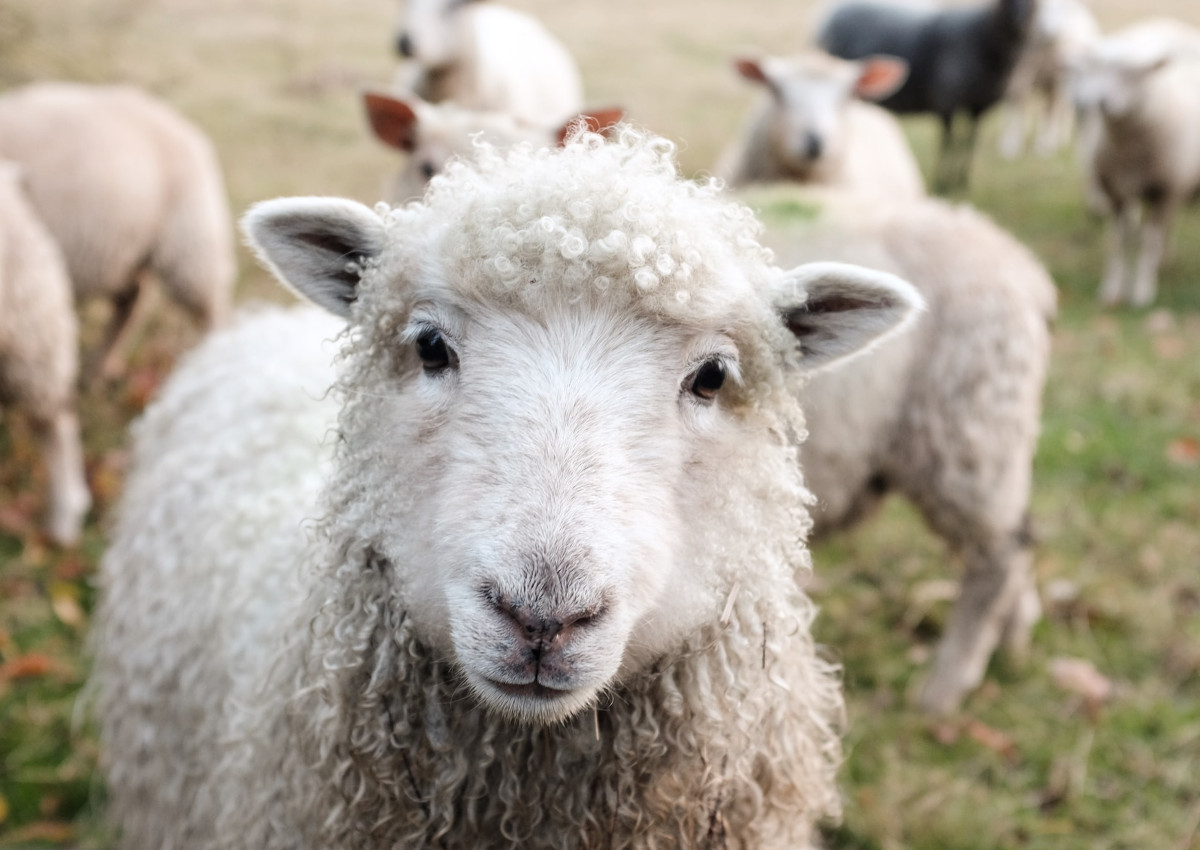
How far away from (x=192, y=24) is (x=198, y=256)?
8.15 m

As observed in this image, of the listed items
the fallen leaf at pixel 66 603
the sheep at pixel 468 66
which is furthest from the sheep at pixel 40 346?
the sheep at pixel 468 66

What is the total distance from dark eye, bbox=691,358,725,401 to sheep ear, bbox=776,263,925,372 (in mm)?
204

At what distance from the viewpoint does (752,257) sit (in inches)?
71.4

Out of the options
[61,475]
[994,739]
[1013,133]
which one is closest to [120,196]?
[61,475]

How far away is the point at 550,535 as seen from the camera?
139 cm

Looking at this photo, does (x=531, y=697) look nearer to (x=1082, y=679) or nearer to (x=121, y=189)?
A: (x=1082, y=679)

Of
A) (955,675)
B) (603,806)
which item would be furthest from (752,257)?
(955,675)

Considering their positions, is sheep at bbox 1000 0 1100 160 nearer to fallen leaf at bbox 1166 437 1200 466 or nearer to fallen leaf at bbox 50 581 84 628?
fallen leaf at bbox 1166 437 1200 466

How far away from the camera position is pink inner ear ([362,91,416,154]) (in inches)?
168

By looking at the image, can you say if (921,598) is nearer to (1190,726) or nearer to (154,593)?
(1190,726)

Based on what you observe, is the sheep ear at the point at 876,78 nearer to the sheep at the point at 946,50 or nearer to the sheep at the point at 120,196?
the sheep at the point at 120,196

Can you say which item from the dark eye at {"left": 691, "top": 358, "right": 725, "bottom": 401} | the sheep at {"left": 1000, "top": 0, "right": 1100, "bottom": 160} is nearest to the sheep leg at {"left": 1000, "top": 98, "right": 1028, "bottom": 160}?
the sheep at {"left": 1000, "top": 0, "right": 1100, "bottom": 160}

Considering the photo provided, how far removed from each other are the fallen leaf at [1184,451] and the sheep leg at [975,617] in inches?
86.3

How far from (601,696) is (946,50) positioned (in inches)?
441
